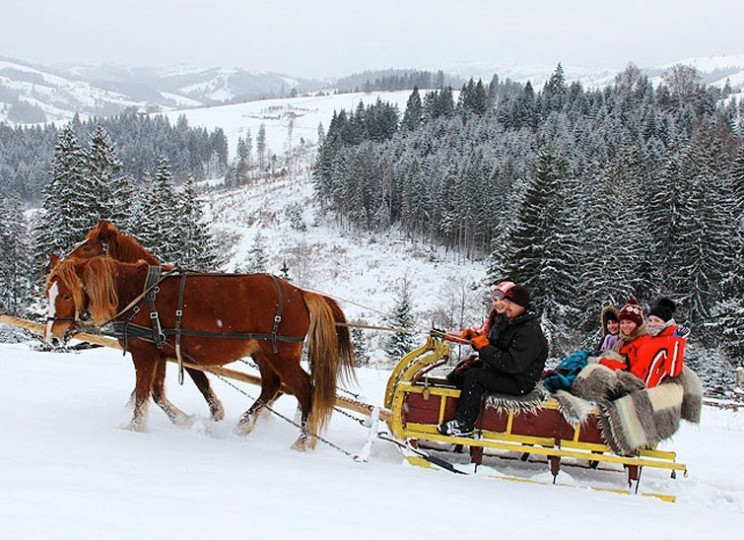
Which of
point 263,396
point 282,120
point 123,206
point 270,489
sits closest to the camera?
point 270,489

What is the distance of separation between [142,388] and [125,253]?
195cm

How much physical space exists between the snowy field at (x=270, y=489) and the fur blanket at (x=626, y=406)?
57 cm

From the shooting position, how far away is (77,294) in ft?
17.5

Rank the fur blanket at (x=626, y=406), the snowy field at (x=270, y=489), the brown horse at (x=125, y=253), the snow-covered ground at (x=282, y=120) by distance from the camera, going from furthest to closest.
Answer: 1. the snow-covered ground at (x=282, y=120)
2. the brown horse at (x=125, y=253)
3. the fur blanket at (x=626, y=406)
4. the snowy field at (x=270, y=489)

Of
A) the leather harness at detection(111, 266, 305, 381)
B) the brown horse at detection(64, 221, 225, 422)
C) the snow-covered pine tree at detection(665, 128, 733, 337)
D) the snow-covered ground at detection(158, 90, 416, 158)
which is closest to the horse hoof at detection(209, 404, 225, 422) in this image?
the brown horse at detection(64, 221, 225, 422)

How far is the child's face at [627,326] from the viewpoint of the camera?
5734 millimetres

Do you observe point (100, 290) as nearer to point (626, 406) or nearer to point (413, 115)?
point (626, 406)

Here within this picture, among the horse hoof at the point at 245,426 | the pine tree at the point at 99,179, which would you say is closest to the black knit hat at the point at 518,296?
the horse hoof at the point at 245,426

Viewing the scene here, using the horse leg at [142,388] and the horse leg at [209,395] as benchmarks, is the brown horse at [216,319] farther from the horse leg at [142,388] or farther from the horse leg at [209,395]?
the horse leg at [209,395]

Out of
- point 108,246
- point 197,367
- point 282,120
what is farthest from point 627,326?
point 282,120

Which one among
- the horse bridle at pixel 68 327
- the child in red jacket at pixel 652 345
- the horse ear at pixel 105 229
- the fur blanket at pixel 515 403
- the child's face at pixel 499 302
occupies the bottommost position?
the fur blanket at pixel 515 403

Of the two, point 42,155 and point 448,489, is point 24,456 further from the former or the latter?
point 42,155

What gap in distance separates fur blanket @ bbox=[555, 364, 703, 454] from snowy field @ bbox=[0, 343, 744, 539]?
57cm

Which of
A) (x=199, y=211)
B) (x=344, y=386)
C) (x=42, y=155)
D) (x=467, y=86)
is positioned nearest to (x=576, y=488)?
(x=344, y=386)
